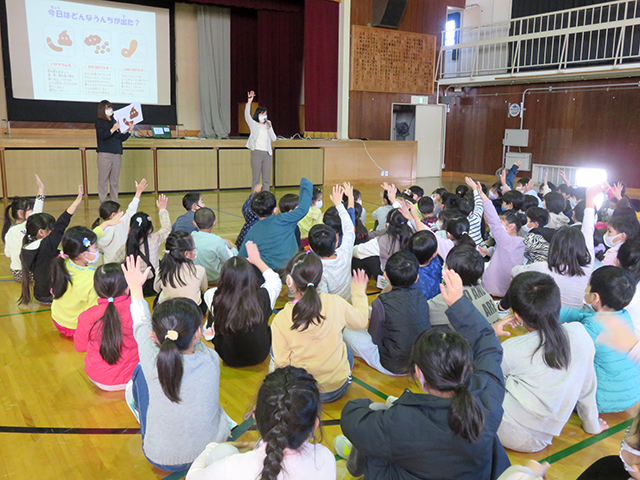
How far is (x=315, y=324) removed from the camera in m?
2.04

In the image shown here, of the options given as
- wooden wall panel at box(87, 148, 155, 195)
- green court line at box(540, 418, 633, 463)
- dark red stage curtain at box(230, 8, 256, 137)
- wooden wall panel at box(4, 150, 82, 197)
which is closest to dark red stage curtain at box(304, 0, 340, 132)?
dark red stage curtain at box(230, 8, 256, 137)

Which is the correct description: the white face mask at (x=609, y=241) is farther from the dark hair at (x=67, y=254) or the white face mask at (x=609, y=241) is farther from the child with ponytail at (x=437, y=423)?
the dark hair at (x=67, y=254)

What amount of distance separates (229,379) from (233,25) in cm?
924

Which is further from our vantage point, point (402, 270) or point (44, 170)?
point (44, 170)

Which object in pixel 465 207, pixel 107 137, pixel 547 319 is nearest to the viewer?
pixel 547 319

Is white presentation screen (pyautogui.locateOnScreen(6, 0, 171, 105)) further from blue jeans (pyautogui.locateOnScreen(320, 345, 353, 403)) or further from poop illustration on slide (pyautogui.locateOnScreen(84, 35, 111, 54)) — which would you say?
blue jeans (pyautogui.locateOnScreen(320, 345, 353, 403))

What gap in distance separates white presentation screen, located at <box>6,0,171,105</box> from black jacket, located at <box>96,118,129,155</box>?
3082 mm

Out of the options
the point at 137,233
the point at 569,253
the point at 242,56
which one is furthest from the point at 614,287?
the point at 242,56

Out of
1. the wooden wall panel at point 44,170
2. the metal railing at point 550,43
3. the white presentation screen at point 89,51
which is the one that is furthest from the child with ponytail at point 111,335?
the metal railing at point 550,43

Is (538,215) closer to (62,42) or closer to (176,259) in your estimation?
(176,259)

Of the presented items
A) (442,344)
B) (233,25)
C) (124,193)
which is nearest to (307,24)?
(233,25)

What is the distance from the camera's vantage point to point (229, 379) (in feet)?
8.25

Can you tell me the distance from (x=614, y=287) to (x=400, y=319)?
2.90ft

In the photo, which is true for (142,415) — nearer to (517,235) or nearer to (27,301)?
(27,301)
